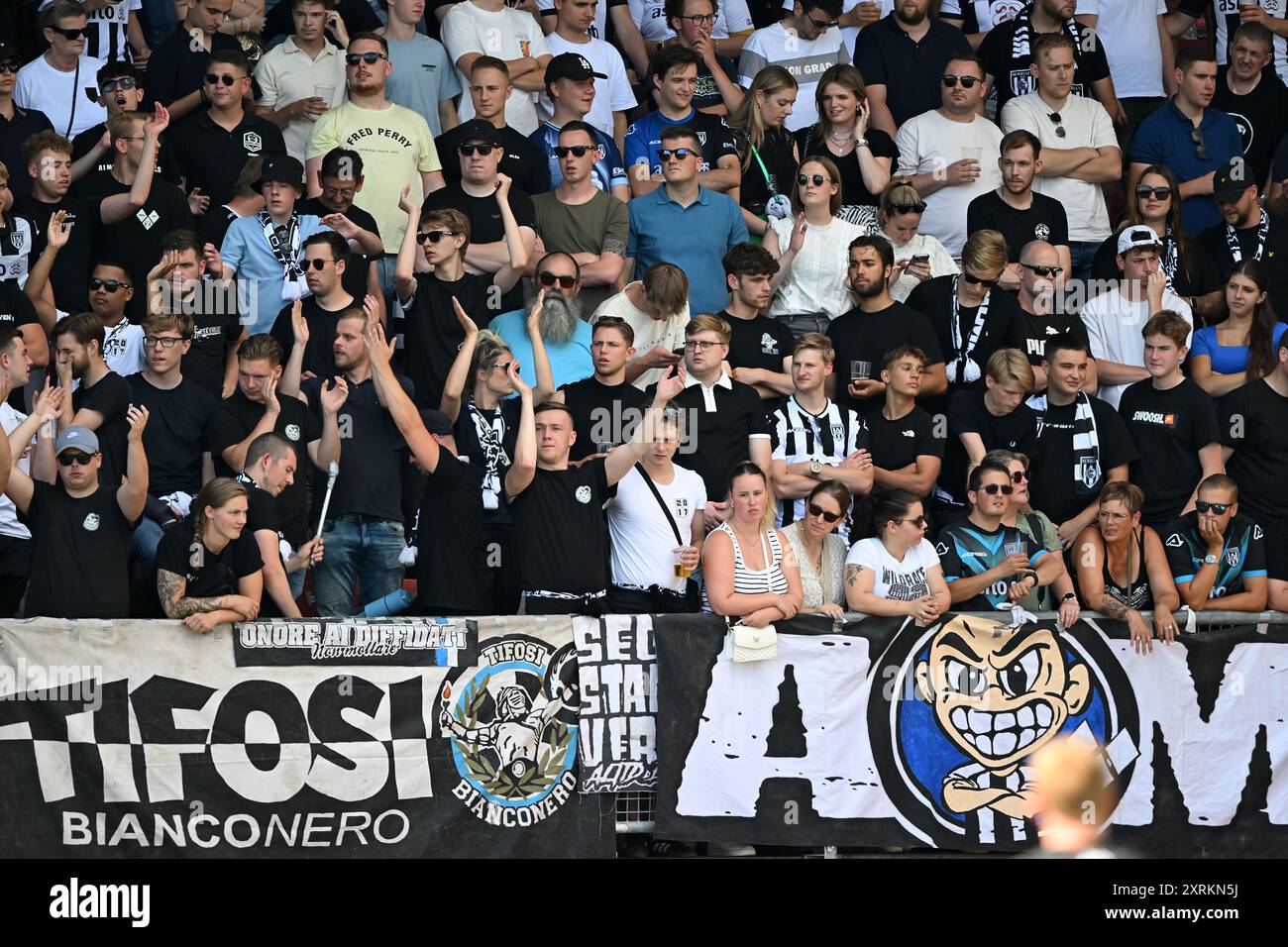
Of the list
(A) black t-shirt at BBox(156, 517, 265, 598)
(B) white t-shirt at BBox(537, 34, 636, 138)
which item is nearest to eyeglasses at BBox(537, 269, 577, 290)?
(B) white t-shirt at BBox(537, 34, 636, 138)

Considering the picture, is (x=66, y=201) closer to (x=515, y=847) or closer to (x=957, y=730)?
(x=515, y=847)

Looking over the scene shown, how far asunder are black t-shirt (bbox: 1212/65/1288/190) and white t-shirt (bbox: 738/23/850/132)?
3.23m

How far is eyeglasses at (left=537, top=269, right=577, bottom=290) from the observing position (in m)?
12.5

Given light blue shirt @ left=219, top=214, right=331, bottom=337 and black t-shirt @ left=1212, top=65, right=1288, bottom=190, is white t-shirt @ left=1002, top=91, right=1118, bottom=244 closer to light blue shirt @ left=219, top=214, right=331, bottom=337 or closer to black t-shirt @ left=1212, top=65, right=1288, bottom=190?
black t-shirt @ left=1212, top=65, right=1288, bottom=190

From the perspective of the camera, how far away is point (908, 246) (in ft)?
44.5

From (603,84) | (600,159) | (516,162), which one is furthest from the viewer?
(603,84)

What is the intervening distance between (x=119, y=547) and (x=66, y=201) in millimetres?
3812

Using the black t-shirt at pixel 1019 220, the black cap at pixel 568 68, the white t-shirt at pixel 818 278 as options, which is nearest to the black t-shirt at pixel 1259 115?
the black t-shirt at pixel 1019 220

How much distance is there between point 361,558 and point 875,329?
3749mm

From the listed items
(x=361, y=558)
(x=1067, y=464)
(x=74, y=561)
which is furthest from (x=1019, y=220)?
(x=74, y=561)

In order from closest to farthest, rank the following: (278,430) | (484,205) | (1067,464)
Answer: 1. (278,430)
2. (1067,464)
3. (484,205)

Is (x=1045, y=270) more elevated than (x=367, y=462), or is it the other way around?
(x=1045, y=270)

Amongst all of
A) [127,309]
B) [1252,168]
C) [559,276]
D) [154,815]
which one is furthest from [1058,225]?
[154,815]

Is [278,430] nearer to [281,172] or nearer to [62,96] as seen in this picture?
[281,172]
